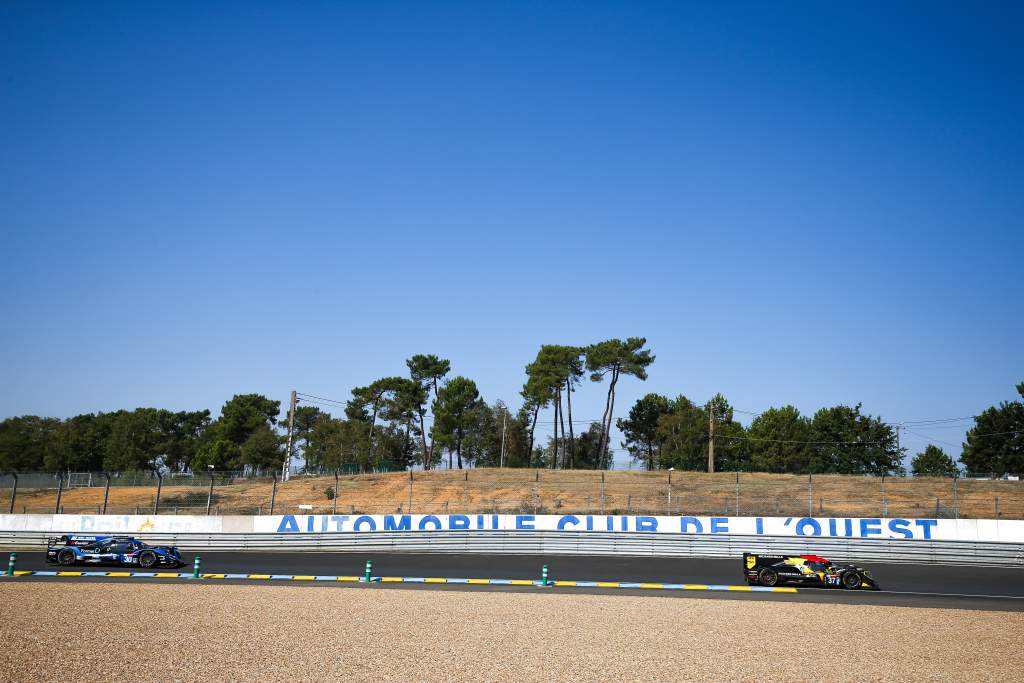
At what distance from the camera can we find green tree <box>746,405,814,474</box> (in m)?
98.6

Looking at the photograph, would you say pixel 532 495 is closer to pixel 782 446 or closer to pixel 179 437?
pixel 782 446

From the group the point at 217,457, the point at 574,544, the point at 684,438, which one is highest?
the point at 684,438

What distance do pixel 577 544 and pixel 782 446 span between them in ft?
253

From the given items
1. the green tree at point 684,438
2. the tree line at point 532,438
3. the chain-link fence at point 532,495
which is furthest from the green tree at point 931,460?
the chain-link fence at point 532,495

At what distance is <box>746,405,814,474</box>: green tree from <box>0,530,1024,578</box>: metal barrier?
225 ft

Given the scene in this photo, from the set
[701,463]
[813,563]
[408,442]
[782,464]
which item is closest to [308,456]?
[408,442]

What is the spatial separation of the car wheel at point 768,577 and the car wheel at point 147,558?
19885 mm

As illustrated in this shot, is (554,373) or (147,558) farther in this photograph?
(554,373)

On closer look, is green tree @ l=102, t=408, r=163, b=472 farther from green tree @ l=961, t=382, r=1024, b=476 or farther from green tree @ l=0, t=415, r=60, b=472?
green tree @ l=961, t=382, r=1024, b=476

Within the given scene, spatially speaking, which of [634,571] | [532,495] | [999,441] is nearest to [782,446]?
[999,441]

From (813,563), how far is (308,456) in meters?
105

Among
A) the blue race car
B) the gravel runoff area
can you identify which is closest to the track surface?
the blue race car

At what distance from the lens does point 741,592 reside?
2167cm

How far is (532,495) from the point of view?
48094 mm
